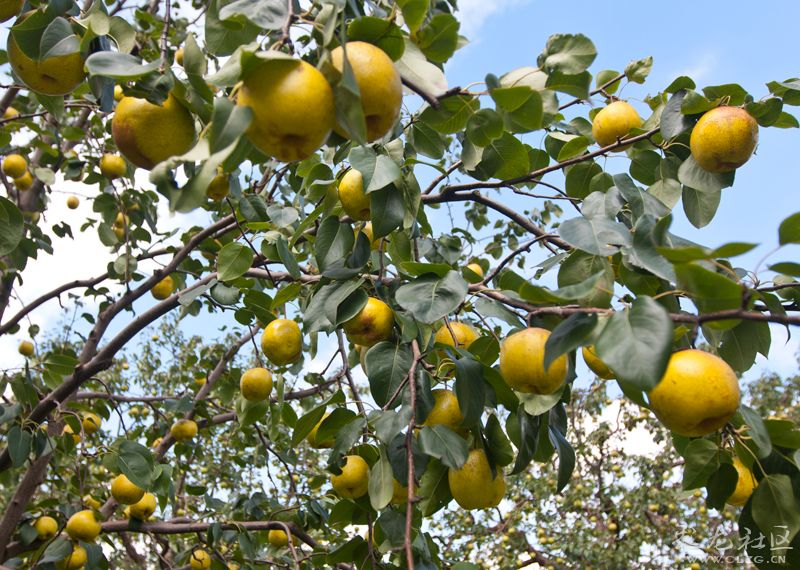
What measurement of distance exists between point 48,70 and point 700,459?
1.56m

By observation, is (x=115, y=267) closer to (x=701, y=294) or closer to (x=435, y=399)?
(x=435, y=399)

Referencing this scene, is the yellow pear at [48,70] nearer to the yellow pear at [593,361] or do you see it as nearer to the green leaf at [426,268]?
the green leaf at [426,268]

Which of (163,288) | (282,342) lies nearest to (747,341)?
(282,342)

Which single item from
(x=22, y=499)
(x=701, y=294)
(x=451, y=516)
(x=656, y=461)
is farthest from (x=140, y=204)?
(x=656, y=461)

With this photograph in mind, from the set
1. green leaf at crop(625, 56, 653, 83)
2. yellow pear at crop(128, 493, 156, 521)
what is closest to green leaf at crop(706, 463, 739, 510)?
green leaf at crop(625, 56, 653, 83)

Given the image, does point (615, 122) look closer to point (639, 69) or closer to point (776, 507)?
point (639, 69)

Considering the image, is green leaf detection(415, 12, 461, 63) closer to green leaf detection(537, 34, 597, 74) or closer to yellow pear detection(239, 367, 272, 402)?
green leaf detection(537, 34, 597, 74)

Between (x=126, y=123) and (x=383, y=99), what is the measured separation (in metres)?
0.47

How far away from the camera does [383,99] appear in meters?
0.92

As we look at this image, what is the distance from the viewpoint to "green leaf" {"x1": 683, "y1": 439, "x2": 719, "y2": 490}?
1308 millimetres

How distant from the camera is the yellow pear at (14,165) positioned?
12.1 feet

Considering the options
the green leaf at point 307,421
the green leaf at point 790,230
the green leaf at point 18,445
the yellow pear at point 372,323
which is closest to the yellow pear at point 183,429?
the green leaf at point 18,445

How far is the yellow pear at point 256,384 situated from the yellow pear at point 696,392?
1.49 metres

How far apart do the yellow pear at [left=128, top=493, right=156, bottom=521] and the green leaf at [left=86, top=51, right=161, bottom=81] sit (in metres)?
2.45
